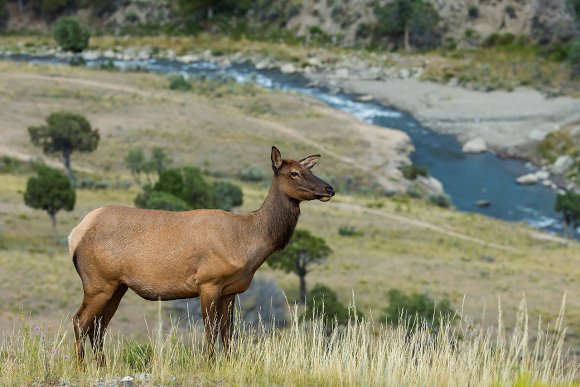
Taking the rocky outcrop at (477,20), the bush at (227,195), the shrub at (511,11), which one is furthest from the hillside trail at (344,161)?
the shrub at (511,11)

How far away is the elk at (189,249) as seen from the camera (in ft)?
29.8

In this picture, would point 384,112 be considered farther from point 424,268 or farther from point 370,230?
point 424,268

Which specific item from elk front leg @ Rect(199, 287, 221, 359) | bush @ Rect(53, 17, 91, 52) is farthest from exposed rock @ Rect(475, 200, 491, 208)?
bush @ Rect(53, 17, 91, 52)

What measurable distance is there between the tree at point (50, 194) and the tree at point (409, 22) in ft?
238

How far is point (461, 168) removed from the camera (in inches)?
2857

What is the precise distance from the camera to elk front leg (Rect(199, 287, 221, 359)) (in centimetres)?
895

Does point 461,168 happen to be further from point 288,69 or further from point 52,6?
point 52,6

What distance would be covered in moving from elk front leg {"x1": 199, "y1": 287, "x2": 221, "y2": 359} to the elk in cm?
1

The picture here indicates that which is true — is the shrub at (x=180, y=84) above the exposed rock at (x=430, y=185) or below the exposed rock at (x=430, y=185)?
above

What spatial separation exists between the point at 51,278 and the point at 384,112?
2231 inches

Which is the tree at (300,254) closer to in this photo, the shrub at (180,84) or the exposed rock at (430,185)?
the exposed rock at (430,185)

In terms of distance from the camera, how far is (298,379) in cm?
842

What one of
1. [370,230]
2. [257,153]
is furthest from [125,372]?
[257,153]

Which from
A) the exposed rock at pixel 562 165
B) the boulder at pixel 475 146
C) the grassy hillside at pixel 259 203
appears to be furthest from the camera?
the boulder at pixel 475 146
